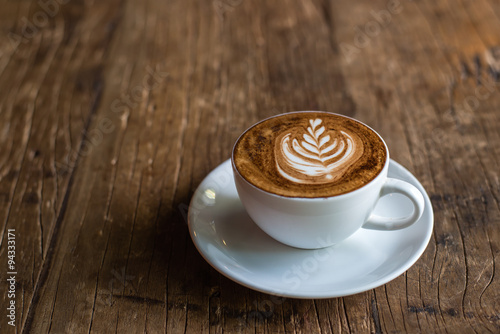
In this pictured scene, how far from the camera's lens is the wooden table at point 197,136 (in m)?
0.81

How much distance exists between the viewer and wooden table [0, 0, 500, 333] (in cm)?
81

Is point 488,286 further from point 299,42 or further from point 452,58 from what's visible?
point 299,42

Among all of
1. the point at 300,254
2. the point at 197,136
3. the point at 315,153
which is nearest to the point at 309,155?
the point at 315,153

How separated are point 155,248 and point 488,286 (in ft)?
Result: 1.90

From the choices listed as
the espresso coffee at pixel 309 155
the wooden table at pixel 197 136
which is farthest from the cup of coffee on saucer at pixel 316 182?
the wooden table at pixel 197 136

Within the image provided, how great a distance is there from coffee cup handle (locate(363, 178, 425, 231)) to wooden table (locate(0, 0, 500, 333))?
101mm

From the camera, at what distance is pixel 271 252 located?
83 centimetres

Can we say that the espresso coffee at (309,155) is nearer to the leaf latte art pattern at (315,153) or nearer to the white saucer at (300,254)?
the leaf latte art pattern at (315,153)

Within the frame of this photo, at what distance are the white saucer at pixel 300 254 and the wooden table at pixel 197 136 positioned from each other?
6 cm

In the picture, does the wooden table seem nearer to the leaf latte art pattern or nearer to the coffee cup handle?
the coffee cup handle

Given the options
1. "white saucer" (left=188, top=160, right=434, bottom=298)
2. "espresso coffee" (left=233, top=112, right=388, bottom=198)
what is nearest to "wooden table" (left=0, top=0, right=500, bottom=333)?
"white saucer" (left=188, top=160, right=434, bottom=298)

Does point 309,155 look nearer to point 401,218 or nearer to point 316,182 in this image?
point 316,182

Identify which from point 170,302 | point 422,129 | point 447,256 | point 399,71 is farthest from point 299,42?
point 170,302

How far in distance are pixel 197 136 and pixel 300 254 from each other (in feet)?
1.67
